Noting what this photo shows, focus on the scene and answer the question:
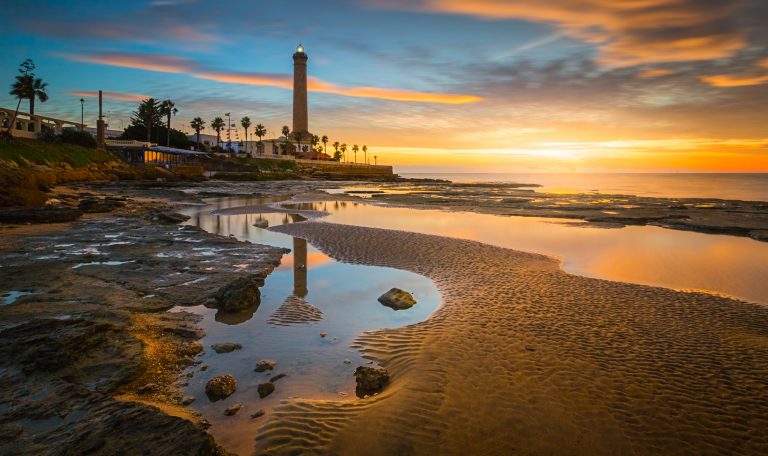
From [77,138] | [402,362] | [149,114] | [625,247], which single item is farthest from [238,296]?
[149,114]

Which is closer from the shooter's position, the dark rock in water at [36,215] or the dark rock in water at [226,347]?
the dark rock in water at [226,347]

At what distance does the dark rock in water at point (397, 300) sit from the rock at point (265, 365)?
407 centimetres

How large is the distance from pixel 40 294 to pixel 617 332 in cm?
1346

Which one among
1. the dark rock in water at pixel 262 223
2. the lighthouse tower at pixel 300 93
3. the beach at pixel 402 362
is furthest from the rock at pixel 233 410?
the lighthouse tower at pixel 300 93

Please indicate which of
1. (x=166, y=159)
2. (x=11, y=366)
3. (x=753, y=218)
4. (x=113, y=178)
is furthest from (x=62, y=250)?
(x=166, y=159)

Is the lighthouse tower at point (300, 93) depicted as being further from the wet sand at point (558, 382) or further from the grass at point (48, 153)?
the wet sand at point (558, 382)

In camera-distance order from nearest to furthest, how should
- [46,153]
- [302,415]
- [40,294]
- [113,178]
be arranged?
[302,415] < [40,294] < [46,153] < [113,178]

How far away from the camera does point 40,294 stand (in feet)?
32.4

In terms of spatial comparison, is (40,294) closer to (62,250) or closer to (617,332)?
(62,250)

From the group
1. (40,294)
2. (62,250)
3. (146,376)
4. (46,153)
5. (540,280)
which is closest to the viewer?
(146,376)

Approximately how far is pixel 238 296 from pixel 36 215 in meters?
17.6

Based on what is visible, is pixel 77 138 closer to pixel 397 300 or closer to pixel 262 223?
pixel 262 223

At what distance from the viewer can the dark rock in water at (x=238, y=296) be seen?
9953 mm

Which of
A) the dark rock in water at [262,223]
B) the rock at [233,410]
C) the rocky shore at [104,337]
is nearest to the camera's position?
the rocky shore at [104,337]
